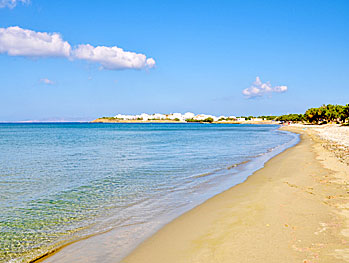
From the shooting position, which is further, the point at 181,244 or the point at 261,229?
the point at 261,229

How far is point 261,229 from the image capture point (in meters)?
7.46

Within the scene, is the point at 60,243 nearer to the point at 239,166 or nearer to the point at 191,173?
the point at 191,173

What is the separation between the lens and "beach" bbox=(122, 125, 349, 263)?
5988mm

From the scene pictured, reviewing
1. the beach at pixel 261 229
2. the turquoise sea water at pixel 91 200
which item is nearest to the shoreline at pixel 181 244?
the beach at pixel 261 229

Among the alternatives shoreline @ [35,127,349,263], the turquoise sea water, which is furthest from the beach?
the turquoise sea water

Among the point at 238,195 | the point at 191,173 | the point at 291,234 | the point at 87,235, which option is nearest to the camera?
the point at 291,234

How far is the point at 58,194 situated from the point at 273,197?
29.4 ft

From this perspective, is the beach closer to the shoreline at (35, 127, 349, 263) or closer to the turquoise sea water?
the shoreline at (35, 127, 349, 263)

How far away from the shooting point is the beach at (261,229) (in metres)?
5.99

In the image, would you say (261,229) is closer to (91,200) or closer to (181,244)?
(181,244)

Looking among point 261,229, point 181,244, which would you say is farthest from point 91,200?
point 261,229

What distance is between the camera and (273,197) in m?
11.0

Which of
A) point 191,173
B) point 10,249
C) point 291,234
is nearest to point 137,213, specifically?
point 10,249

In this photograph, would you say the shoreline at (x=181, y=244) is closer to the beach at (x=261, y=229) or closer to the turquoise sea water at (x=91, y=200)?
the beach at (x=261, y=229)
